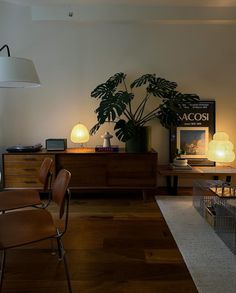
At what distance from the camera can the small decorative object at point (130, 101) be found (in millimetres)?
3607

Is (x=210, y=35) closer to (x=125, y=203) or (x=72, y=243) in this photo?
(x=125, y=203)

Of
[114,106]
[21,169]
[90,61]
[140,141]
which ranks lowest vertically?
[21,169]

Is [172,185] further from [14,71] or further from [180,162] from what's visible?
[14,71]

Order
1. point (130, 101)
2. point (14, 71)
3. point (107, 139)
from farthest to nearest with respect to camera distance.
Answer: point (107, 139), point (130, 101), point (14, 71)

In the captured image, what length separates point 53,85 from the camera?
4.32 m

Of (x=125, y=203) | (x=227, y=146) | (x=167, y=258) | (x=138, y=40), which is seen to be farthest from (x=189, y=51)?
(x=167, y=258)

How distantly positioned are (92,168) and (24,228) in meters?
1.97

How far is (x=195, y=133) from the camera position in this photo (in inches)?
172

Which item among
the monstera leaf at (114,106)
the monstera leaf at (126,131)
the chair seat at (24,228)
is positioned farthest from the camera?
the monstera leaf at (126,131)

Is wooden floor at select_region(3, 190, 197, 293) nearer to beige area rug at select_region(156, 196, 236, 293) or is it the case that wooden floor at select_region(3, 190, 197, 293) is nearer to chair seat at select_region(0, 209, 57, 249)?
beige area rug at select_region(156, 196, 236, 293)

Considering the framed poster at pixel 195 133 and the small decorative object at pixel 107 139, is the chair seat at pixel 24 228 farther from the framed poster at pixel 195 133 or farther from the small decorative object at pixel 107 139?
the framed poster at pixel 195 133

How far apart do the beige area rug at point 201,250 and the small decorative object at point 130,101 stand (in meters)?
1.04

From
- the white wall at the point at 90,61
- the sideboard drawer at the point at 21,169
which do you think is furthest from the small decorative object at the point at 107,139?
the sideboard drawer at the point at 21,169

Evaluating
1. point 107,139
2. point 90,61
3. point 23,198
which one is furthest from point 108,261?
point 90,61
